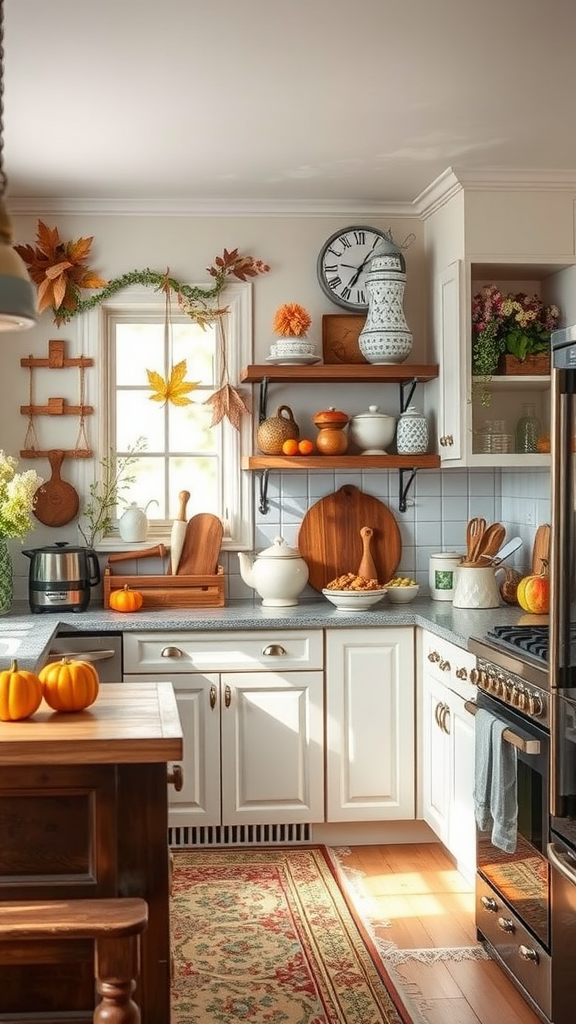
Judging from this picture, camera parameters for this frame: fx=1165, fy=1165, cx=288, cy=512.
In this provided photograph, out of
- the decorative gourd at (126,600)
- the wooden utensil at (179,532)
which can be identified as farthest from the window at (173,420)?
the decorative gourd at (126,600)

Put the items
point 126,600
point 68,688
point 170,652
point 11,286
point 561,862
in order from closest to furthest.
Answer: point 11,286 → point 68,688 → point 561,862 → point 170,652 → point 126,600

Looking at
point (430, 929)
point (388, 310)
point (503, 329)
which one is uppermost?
point (388, 310)

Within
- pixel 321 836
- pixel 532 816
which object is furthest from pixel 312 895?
pixel 532 816

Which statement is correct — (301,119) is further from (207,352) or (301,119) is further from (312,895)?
(312,895)

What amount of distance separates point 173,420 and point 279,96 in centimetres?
177

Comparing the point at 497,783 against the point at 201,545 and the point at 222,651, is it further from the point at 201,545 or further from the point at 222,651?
the point at 201,545

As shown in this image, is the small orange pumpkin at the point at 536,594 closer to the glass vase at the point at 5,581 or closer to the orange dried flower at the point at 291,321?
the orange dried flower at the point at 291,321

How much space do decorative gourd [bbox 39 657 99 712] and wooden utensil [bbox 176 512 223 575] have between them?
91.3 inches

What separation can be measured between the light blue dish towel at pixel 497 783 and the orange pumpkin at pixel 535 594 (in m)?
1.03

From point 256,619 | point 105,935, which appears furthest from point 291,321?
point 105,935

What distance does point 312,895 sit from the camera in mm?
4023

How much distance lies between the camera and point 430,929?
372cm

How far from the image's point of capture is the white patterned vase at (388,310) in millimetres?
4695

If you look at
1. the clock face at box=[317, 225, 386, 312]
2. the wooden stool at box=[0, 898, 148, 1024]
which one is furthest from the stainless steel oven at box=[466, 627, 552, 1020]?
the clock face at box=[317, 225, 386, 312]
